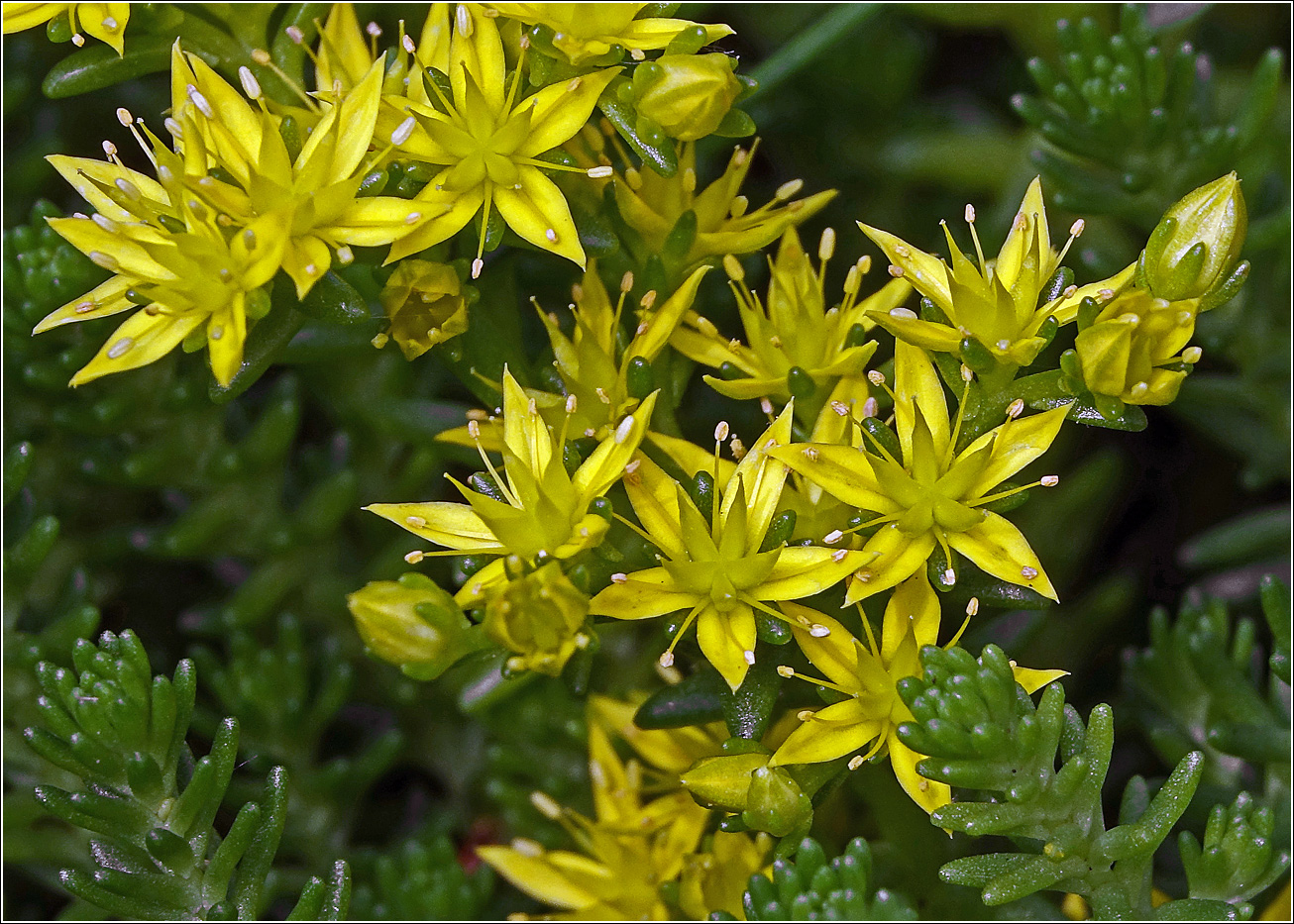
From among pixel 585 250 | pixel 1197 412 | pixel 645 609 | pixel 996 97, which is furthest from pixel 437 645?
pixel 996 97

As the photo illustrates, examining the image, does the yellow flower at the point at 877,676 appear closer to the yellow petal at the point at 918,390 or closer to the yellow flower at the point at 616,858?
the yellow petal at the point at 918,390

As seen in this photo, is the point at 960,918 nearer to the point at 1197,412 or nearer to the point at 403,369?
the point at 1197,412

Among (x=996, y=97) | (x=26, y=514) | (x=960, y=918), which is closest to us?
(x=960, y=918)

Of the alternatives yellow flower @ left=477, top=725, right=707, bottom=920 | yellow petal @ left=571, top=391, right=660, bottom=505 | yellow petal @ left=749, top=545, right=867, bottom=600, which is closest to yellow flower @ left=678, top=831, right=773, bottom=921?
yellow flower @ left=477, top=725, right=707, bottom=920

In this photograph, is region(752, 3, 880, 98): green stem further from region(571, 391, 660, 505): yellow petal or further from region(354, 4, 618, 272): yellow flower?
region(571, 391, 660, 505): yellow petal

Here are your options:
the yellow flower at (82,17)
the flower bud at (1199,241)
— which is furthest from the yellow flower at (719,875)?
the yellow flower at (82,17)

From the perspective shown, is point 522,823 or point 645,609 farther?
point 522,823
